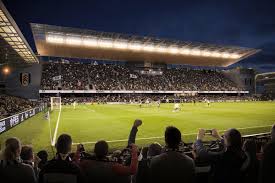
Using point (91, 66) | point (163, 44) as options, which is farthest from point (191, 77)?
point (91, 66)

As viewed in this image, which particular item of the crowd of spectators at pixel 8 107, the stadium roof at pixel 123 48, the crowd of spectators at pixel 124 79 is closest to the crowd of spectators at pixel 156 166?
the crowd of spectators at pixel 8 107

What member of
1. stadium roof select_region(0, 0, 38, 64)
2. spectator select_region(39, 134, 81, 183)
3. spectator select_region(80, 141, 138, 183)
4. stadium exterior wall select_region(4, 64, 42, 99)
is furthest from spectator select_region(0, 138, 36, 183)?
stadium exterior wall select_region(4, 64, 42, 99)

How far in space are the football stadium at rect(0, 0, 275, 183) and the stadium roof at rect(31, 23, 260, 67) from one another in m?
0.27

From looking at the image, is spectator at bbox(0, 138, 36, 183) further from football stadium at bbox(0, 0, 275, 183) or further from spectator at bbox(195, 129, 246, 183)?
spectator at bbox(195, 129, 246, 183)

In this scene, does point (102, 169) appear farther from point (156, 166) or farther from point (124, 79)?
point (124, 79)

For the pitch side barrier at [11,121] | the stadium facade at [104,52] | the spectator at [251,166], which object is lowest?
the pitch side barrier at [11,121]

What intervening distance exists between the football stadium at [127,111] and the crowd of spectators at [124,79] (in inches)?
15.6

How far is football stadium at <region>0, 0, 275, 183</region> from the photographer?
152 inches

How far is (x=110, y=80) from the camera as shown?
253ft

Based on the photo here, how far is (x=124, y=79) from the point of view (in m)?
79.5

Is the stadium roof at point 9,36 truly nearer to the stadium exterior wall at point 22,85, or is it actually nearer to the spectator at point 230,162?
the stadium exterior wall at point 22,85

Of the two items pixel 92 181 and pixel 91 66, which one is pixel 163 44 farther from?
pixel 92 181

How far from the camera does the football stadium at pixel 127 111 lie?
387 cm

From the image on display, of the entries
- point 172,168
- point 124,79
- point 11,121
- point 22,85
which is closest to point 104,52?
point 124,79
